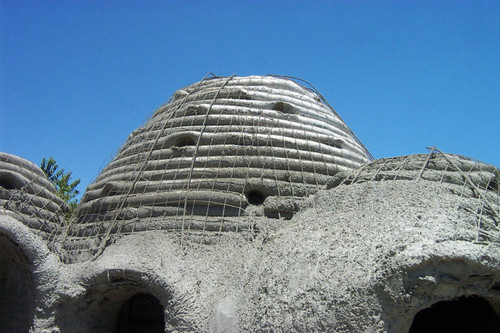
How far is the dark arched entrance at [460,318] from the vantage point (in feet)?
21.8

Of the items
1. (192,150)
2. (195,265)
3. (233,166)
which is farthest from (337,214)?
(192,150)

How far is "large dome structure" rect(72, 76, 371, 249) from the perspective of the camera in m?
8.32

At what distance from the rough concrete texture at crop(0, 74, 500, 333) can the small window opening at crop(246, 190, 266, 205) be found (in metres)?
0.16

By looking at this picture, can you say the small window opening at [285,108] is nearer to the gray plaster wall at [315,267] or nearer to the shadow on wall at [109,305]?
the gray plaster wall at [315,267]

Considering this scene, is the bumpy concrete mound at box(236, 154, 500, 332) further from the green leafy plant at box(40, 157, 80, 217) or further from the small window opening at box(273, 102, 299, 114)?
the green leafy plant at box(40, 157, 80, 217)

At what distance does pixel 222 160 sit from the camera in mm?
9000

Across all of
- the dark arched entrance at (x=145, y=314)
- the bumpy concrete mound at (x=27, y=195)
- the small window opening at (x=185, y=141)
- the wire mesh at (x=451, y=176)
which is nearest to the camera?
the wire mesh at (x=451, y=176)

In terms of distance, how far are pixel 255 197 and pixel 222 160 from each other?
3.11ft

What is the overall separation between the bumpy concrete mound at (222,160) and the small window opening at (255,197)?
0.02m

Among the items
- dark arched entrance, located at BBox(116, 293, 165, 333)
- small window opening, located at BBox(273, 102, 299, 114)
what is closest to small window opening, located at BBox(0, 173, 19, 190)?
dark arched entrance, located at BBox(116, 293, 165, 333)

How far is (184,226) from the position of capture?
26.1 ft

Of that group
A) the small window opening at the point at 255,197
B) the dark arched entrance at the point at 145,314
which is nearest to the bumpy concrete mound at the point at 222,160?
the small window opening at the point at 255,197

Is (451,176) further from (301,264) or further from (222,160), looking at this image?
(222,160)

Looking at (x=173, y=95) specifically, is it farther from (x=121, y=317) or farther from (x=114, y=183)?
(x=121, y=317)
